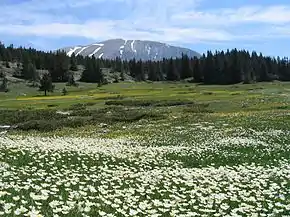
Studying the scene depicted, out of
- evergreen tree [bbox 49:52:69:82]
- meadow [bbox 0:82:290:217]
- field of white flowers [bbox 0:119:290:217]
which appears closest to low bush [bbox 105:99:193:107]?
meadow [bbox 0:82:290:217]

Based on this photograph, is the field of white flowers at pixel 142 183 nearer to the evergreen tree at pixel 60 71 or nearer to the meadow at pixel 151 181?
the meadow at pixel 151 181

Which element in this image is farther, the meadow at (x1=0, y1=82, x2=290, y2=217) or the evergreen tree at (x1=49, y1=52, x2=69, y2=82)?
the evergreen tree at (x1=49, y1=52, x2=69, y2=82)

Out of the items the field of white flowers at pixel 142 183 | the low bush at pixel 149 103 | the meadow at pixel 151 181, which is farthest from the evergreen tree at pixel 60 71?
the field of white flowers at pixel 142 183

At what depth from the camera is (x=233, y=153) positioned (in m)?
23.9

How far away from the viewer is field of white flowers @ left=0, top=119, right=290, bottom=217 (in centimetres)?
1020

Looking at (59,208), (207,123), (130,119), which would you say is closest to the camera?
(59,208)

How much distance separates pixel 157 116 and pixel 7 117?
68.0 ft

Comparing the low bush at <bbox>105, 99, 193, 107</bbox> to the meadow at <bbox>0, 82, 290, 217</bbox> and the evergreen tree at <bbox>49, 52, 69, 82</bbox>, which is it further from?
the evergreen tree at <bbox>49, 52, 69, 82</bbox>

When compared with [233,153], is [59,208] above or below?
above

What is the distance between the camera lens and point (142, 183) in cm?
1387

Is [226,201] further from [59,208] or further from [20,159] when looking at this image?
[20,159]

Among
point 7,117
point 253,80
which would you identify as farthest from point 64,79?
point 7,117

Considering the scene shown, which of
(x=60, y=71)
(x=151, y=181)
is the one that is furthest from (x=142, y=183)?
(x=60, y=71)

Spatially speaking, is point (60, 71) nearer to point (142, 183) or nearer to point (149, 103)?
point (149, 103)
